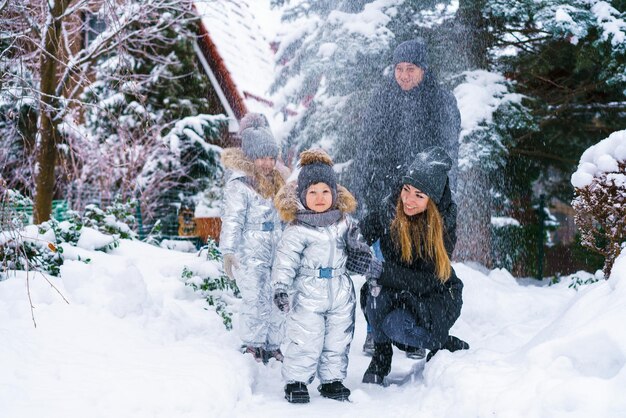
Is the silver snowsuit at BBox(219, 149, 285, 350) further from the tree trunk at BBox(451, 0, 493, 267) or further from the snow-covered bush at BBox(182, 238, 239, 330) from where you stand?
the tree trunk at BBox(451, 0, 493, 267)

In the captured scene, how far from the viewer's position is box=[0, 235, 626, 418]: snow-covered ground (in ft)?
8.72

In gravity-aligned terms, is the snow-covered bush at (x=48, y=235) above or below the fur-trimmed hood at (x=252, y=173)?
below

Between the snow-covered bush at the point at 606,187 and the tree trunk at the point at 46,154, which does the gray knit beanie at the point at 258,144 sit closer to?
the snow-covered bush at the point at 606,187

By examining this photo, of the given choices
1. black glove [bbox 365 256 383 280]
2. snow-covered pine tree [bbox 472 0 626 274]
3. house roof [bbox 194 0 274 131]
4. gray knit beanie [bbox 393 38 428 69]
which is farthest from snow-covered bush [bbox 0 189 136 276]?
house roof [bbox 194 0 274 131]

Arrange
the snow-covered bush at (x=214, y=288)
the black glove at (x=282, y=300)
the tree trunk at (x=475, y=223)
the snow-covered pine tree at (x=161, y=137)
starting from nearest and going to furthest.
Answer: the black glove at (x=282, y=300) < the snow-covered bush at (x=214, y=288) < the tree trunk at (x=475, y=223) < the snow-covered pine tree at (x=161, y=137)

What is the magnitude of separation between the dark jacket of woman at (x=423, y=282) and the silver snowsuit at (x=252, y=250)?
35.6 inches

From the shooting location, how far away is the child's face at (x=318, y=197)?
3.94 meters

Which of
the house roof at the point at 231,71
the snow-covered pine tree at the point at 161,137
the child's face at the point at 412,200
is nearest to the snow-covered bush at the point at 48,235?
the child's face at the point at 412,200

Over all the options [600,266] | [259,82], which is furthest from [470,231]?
[259,82]

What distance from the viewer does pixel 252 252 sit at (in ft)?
15.3

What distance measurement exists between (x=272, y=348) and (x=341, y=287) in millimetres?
1142

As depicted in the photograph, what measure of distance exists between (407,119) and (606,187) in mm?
1892

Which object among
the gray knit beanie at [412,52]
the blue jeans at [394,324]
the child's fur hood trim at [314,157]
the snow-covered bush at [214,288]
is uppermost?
the gray knit beanie at [412,52]

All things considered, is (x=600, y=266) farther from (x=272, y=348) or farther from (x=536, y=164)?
(x=272, y=348)
